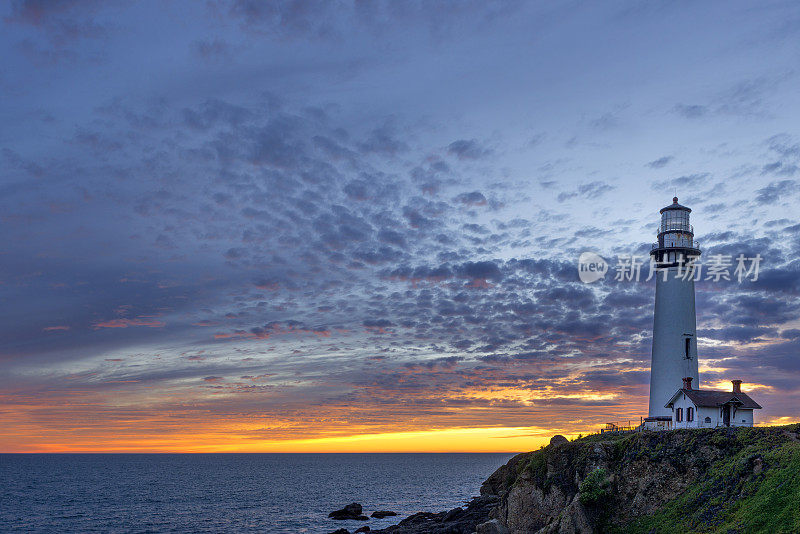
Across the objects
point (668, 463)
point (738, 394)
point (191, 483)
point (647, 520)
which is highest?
point (738, 394)

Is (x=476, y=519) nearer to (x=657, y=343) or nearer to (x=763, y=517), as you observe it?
(x=657, y=343)

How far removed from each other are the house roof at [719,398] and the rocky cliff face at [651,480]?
27.7ft

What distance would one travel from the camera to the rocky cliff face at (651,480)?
1358 inches

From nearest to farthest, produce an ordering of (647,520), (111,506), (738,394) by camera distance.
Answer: (647,520) → (738,394) → (111,506)

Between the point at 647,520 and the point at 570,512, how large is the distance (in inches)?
182

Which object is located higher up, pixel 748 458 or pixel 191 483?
pixel 748 458

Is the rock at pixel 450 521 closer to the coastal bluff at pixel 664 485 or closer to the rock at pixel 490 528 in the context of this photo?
the coastal bluff at pixel 664 485

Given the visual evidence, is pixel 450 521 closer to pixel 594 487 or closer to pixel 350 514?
pixel 350 514

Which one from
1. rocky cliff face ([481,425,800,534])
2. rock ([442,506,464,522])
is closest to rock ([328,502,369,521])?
rock ([442,506,464,522])

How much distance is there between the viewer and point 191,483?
5787 inches

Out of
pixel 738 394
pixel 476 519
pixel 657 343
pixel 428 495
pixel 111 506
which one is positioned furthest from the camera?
pixel 428 495

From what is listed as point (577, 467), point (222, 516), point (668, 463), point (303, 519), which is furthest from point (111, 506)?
point (668, 463)

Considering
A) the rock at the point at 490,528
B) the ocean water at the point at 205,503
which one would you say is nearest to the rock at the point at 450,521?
the ocean water at the point at 205,503

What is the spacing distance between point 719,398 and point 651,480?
12.9 metres
